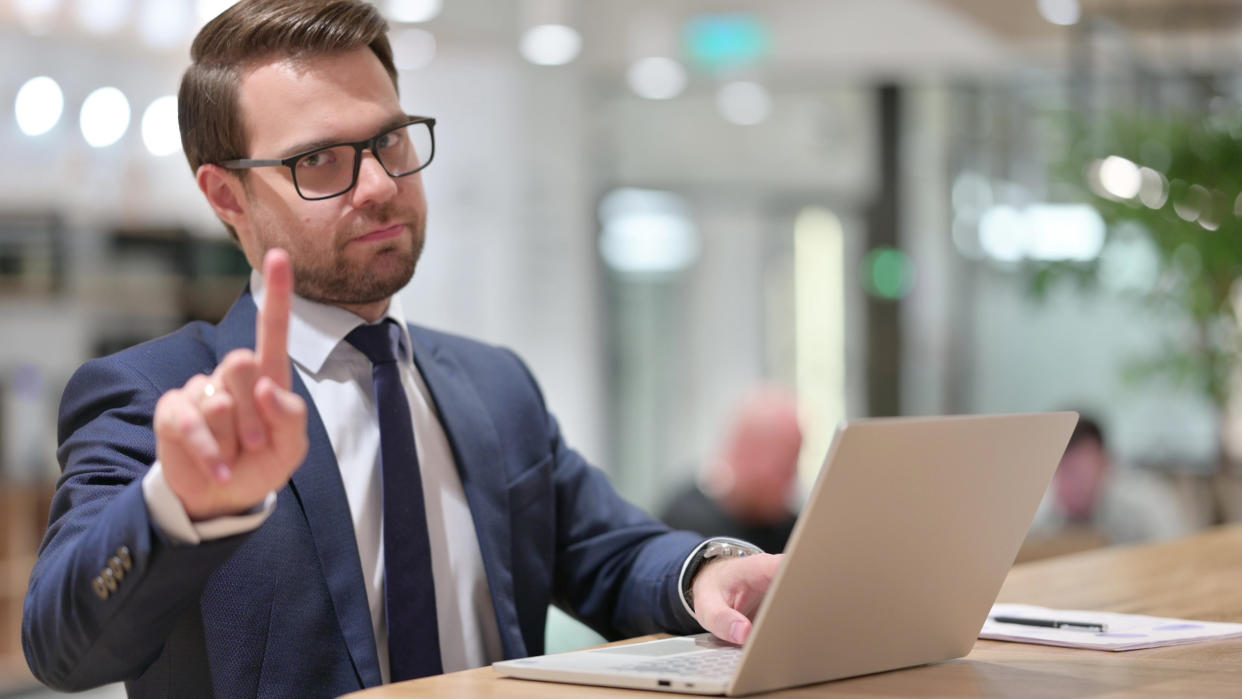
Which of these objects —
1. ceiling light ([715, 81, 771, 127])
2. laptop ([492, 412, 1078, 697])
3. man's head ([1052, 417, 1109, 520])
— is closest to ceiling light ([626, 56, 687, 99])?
ceiling light ([715, 81, 771, 127])

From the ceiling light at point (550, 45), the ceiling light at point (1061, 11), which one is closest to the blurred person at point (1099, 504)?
the ceiling light at point (1061, 11)

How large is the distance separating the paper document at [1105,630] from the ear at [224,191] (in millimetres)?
923

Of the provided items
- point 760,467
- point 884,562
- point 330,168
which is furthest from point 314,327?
point 760,467

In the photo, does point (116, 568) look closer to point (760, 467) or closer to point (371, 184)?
point (371, 184)

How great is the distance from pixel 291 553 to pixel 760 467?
275cm

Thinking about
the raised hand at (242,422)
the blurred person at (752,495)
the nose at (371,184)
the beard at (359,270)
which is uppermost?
the nose at (371,184)

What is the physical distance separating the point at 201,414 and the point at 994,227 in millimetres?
7353

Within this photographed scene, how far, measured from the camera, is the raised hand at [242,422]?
3.30 ft

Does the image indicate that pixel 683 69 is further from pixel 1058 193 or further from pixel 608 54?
pixel 1058 193

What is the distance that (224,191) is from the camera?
1.64m

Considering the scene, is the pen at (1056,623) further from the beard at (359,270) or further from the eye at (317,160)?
the eye at (317,160)

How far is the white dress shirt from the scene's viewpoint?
1.54 meters

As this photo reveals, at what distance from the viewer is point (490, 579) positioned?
1.61 metres

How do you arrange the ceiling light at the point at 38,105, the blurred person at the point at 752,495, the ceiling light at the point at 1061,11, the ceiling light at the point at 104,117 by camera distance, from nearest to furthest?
1. the blurred person at the point at 752,495
2. the ceiling light at the point at 38,105
3. the ceiling light at the point at 104,117
4. the ceiling light at the point at 1061,11
